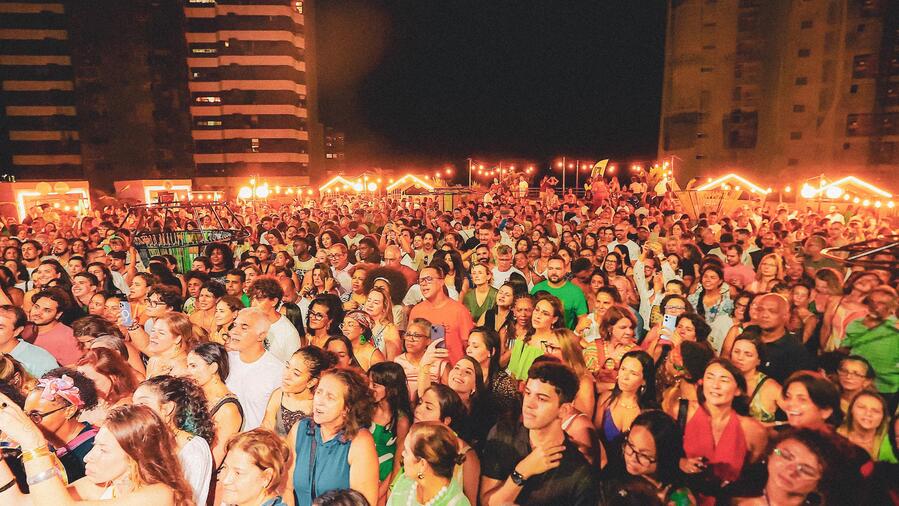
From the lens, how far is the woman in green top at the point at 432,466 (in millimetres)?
2711

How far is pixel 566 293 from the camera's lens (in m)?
6.23

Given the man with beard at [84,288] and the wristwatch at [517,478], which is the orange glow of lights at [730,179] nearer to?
the man with beard at [84,288]

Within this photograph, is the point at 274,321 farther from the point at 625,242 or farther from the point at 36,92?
the point at 36,92

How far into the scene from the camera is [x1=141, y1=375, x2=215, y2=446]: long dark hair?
3135 millimetres

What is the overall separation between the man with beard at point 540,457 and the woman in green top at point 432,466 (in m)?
0.40

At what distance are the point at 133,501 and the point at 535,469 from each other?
6.28ft

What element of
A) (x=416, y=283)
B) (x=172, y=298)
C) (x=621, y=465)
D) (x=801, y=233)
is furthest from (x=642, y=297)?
(x=801, y=233)

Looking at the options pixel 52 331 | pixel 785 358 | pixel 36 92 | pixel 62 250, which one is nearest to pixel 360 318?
pixel 52 331

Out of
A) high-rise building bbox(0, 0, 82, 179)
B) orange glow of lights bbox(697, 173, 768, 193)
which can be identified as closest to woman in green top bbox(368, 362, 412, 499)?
orange glow of lights bbox(697, 173, 768, 193)

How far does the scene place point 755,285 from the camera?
6598mm

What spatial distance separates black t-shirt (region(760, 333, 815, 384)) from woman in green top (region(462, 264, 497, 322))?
8.88 feet

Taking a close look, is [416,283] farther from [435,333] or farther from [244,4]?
[244,4]

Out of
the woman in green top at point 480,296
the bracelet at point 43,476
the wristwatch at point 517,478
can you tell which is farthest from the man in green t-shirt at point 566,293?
the bracelet at point 43,476

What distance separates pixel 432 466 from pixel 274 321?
9.62 ft
